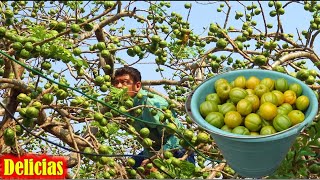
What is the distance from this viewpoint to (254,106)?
2846mm

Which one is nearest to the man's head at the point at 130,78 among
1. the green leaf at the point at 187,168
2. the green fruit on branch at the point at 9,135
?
the green leaf at the point at 187,168

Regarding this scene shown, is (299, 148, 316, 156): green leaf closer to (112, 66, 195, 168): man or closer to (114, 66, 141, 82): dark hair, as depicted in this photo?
(112, 66, 195, 168): man

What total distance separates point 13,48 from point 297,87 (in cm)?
196

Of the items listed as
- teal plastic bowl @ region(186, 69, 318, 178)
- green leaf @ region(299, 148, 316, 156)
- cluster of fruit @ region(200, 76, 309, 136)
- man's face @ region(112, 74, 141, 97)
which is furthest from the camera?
man's face @ region(112, 74, 141, 97)

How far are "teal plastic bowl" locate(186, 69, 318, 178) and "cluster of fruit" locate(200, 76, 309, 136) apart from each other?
1.9 inches

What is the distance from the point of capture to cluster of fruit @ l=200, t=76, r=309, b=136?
9.00 feet

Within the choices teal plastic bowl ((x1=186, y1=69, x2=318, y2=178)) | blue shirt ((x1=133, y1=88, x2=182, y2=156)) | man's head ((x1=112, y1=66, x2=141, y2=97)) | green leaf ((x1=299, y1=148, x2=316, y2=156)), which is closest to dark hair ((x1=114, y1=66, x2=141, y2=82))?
man's head ((x1=112, y1=66, x2=141, y2=97))

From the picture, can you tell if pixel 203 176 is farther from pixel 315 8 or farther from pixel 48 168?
pixel 315 8

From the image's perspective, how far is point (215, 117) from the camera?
276cm

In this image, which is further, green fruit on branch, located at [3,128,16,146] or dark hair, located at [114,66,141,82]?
dark hair, located at [114,66,141,82]

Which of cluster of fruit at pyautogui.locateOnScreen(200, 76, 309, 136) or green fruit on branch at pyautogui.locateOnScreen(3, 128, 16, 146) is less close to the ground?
cluster of fruit at pyautogui.locateOnScreen(200, 76, 309, 136)

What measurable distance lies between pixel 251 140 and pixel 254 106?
1.05 ft

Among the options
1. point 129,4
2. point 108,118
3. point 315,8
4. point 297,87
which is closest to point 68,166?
point 108,118

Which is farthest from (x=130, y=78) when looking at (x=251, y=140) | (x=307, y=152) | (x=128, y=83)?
(x=251, y=140)
